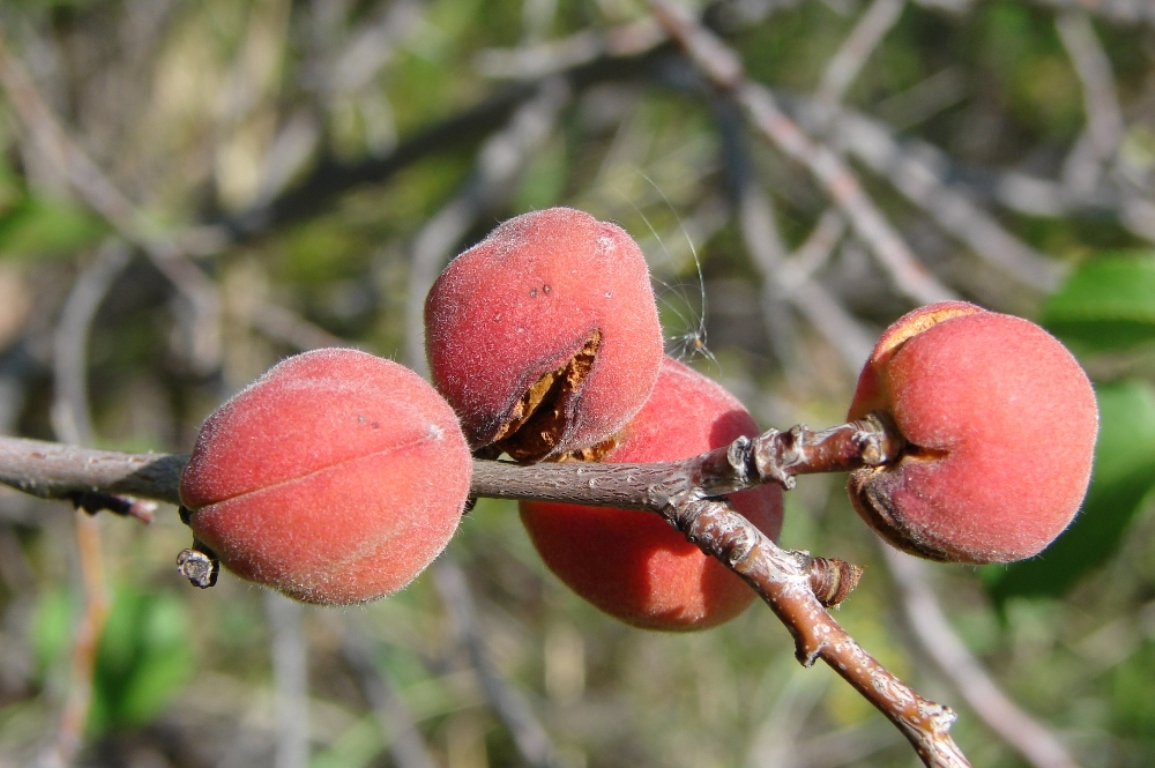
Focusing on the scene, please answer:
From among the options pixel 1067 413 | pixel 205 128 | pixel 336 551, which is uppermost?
pixel 1067 413

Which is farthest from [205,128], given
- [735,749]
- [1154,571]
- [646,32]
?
[1154,571]

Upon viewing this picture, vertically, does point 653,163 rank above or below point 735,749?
above

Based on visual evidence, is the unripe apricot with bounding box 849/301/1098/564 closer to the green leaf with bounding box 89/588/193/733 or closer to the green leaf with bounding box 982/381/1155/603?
the green leaf with bounding box 982/381/1155/603

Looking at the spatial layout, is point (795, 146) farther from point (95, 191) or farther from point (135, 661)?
point (135, 661)

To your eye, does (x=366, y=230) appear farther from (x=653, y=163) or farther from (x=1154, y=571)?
(x=1154, y=571)

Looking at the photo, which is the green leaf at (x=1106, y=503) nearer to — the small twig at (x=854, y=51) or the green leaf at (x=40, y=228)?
the small twig at (x=854, y=51)

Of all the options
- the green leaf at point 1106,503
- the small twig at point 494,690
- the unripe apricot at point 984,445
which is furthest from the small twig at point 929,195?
the unripe apricot at point 984,445

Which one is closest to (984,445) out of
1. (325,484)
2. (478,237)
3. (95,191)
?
(325,484)

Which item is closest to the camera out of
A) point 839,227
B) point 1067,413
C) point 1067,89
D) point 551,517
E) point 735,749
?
point 1067,413
